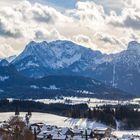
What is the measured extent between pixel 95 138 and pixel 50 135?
43.8ft

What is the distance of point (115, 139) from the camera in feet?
534

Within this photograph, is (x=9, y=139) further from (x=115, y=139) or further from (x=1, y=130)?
(x=115, y=139)

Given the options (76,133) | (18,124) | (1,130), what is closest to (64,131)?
(76,133)

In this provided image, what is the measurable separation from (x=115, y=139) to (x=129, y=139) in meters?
5.80

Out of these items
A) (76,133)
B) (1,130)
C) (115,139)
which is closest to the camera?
(1,130)

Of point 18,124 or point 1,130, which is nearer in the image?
point 18,124

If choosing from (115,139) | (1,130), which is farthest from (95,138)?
(1,130)

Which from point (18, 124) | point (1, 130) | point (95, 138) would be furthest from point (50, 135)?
point (18, 124)

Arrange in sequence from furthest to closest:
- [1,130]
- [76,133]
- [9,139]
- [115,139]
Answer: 1. [76,133]
2. [115,139]
3. [1,130]
4. [9,139]

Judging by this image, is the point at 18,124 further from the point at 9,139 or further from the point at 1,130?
the point at 1,130

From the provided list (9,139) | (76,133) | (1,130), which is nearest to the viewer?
(9,139)

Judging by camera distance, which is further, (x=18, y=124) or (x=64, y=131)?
(x=64, y=131)

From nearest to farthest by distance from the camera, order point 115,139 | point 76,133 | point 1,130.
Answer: point 1,130, point 115,139, point 76,133

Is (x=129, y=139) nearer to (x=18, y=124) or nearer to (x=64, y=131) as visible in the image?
(x=64, y=131)
